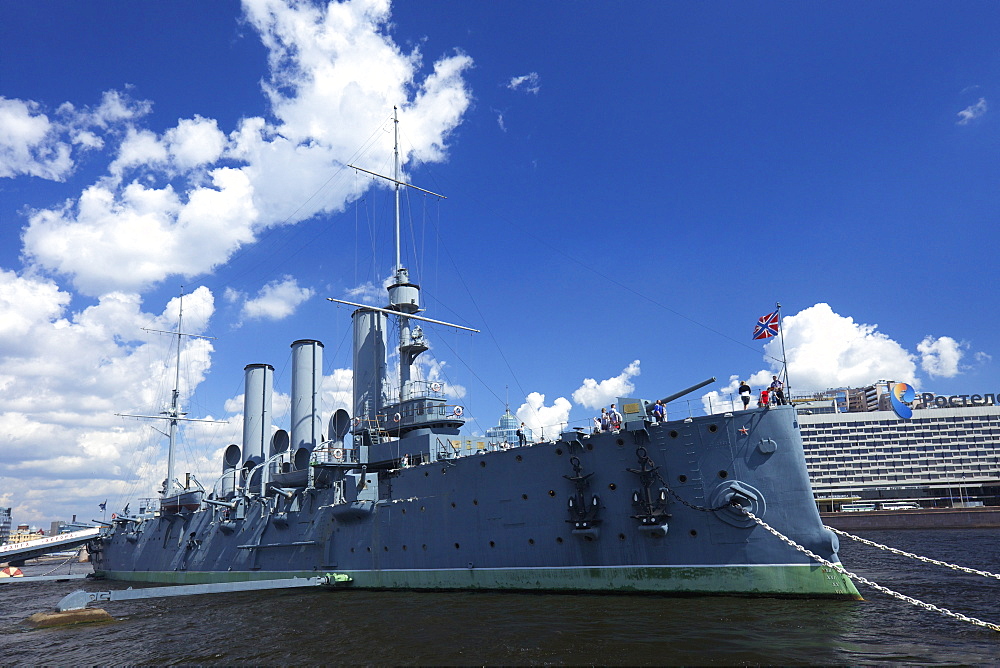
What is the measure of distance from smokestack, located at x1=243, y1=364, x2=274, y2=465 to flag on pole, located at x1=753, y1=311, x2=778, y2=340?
27.4m

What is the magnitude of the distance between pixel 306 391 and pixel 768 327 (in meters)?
23.5

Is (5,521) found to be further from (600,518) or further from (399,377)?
(600,518)

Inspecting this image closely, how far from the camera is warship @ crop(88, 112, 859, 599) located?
1627 cm

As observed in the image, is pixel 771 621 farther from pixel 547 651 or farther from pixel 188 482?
pixel 188 482

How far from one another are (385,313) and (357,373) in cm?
328

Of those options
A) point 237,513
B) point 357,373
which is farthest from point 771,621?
point 237,513

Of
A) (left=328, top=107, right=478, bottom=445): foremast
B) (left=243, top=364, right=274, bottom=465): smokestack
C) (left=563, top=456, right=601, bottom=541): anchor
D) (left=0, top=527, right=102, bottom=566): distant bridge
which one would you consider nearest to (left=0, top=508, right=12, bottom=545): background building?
(left=0, top=527, right=102, bottom=566): distant bridge

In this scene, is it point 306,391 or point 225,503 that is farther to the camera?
point 306,391

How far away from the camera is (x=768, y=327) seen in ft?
62.4

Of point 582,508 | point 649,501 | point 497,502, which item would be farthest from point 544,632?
point 497,502

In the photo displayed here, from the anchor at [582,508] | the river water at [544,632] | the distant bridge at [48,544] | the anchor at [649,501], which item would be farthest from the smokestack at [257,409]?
the anchor at [649,501]

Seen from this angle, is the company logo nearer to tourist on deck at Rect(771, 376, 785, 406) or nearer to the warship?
the warship

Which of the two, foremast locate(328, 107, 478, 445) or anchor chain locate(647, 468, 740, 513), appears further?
foremast locate(328, 107, 478, 445)

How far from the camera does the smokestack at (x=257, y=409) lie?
117 ft
